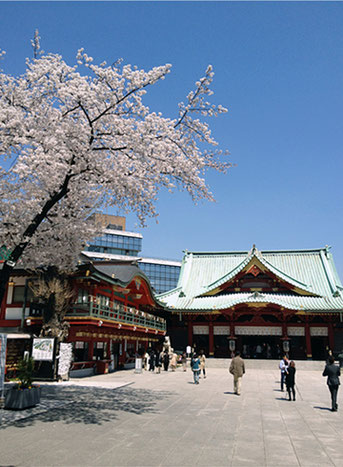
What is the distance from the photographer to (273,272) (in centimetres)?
4069

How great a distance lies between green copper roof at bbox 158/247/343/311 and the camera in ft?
127

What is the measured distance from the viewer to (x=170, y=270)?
10731 centimetres

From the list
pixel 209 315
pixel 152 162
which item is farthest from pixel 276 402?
pixel 209 315

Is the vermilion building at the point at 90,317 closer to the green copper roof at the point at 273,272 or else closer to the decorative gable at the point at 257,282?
the green copper roof at the point at 273,272

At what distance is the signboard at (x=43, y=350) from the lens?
20.2m

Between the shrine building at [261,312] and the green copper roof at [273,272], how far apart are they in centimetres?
9

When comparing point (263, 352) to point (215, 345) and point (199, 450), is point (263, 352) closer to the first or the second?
point (215, 345)

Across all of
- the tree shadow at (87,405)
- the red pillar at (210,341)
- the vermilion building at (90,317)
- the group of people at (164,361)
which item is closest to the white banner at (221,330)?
the red pillar at (210,341)

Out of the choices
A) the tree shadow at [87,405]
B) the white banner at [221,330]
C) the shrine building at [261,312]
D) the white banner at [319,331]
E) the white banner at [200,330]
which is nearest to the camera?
the tree shadow at [87,405]

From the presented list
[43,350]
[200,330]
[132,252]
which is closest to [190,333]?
[200,330]

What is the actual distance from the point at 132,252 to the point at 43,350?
8371 centimetres

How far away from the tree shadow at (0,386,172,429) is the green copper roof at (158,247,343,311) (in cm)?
2165

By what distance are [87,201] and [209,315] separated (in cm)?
2764

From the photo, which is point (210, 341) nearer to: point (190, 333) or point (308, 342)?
point (190, 333)
